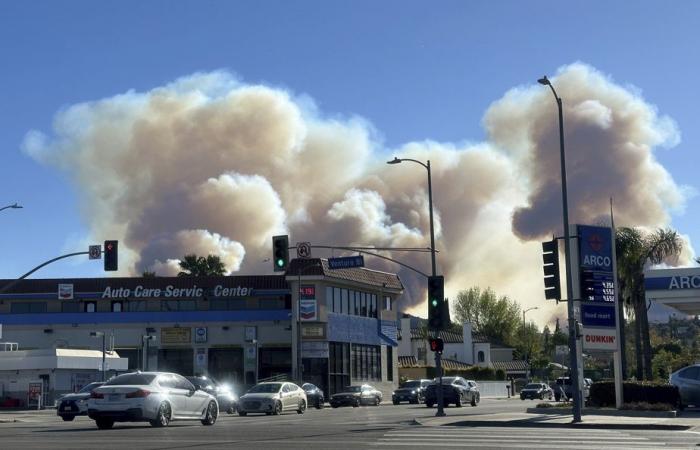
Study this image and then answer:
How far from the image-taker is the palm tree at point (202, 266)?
95.1 m

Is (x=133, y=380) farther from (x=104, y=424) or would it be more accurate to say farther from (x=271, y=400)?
(x=271, y=400)

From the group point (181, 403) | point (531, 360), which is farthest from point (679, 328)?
point (181, 403)

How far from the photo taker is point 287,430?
84.0 feet

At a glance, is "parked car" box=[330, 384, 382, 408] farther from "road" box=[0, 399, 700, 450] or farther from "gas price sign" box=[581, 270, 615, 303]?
"road" box=[0, 399, 700, 450]

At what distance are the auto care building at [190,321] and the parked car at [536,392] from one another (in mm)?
17557

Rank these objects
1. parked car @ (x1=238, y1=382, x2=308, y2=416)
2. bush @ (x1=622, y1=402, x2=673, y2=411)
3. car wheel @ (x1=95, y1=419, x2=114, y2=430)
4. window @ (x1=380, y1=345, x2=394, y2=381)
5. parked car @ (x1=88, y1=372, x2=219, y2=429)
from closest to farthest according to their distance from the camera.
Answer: parked car @ (x1=88, y1=372, x2=219, y2=429)
car wheel @ (x1=95, y1=419, x2=114, y2=430)
bush @ (x1=622, y1=402, x2=673, y2=411)
parked car @ (x1=238, y1=382, x2=308, y2=416)
window @ (x1=380, y1=345, x2=394, y2=381)

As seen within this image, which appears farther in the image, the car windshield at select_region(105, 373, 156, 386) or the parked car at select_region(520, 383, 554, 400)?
the parked car at select_region(520, 383, 554, 400)

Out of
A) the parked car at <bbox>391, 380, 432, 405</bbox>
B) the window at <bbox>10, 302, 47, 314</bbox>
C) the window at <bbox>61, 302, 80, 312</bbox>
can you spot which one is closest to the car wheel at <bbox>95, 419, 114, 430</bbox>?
the parked car at <bbox>391, 380, 432, 405</bbox>

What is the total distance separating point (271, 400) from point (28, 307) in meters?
47.4

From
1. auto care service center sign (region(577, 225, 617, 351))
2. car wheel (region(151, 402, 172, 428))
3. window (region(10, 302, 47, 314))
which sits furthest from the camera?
window (region(10, 302, 47, 314))

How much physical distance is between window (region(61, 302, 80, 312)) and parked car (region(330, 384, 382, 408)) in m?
33.3

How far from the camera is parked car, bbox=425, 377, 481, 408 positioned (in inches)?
1919

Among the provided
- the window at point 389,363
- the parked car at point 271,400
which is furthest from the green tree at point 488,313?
the parked car at point 271,400

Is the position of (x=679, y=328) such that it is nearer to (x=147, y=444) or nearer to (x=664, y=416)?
(x=664, y=416)
